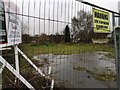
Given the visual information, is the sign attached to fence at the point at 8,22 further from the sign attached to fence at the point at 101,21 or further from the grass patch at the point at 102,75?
the grass patch at the point at 102,75

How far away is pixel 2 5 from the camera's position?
152 inches

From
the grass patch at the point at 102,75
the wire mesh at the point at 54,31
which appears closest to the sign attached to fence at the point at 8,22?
the wire mesh at the point at 54,31

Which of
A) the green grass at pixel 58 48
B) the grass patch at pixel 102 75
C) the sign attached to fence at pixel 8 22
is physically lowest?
the grass patch at pixel 102 75

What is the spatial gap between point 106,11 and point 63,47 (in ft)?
3.71

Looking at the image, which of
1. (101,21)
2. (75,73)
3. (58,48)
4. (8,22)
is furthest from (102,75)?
(8,22)

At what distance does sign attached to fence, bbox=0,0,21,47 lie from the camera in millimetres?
3955

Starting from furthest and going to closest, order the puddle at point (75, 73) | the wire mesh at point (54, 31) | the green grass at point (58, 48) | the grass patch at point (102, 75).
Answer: the grass patch at point (102, 75), the puddle at point (75, 73), the green grass at point (58, 48), the wire mesh at point (54, 31)

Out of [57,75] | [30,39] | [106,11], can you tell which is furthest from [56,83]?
[106,11]

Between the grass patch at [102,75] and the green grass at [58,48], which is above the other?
the green grass at [58,48]

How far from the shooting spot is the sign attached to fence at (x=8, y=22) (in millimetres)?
3955

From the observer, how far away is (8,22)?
4.19 meters

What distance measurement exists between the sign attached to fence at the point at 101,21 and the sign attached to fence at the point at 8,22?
4.68 feet

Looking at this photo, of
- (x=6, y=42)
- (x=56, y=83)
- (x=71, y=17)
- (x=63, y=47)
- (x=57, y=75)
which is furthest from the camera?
(x=57, y=75)

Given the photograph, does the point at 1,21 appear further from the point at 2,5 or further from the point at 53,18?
the point at 53,18
